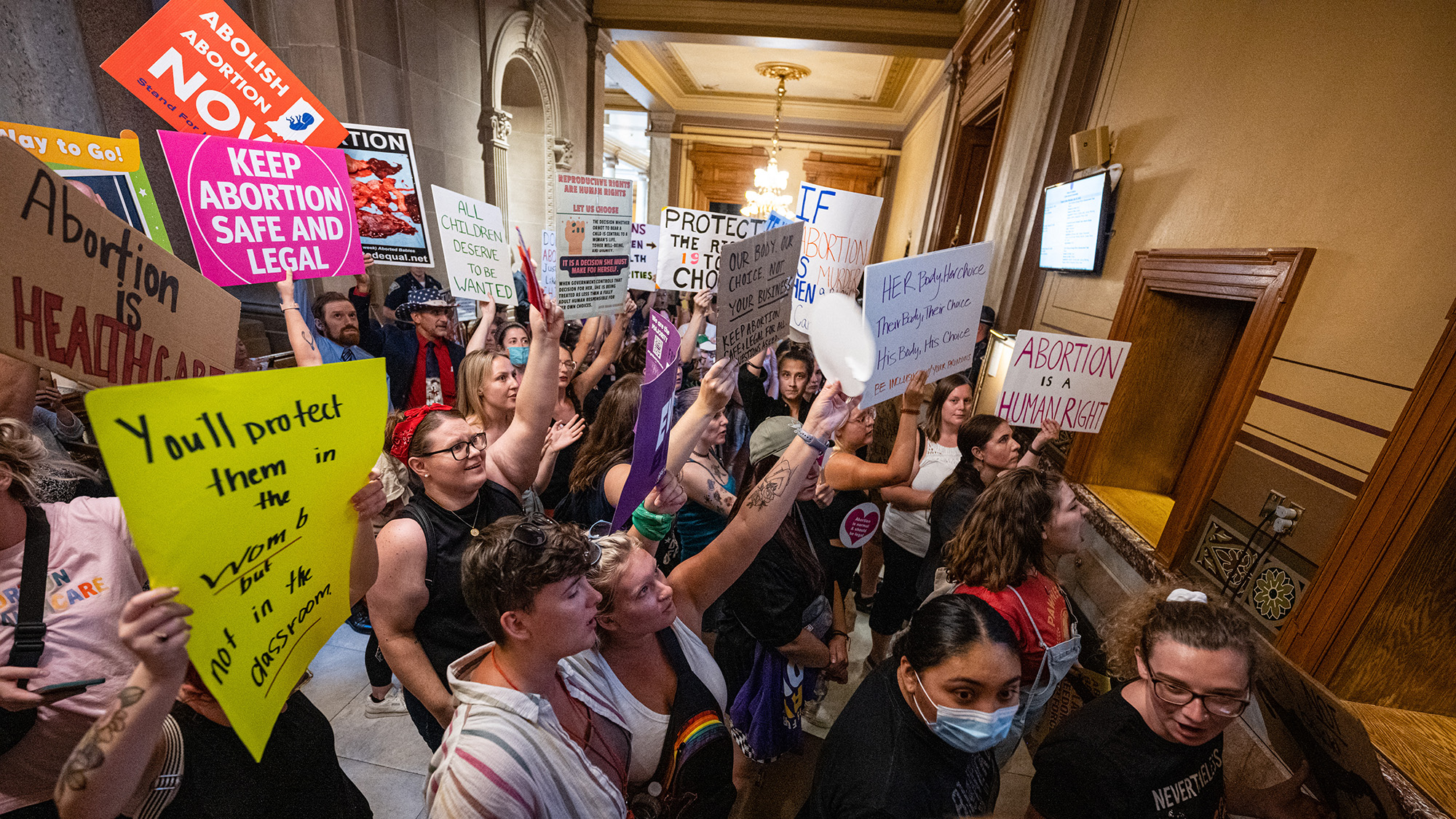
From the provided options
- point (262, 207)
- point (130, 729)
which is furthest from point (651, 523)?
point (262, 207)

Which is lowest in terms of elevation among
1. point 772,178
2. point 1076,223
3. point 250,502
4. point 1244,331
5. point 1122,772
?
point 1122,772

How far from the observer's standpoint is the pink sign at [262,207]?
2.14 m

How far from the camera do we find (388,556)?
1579mm

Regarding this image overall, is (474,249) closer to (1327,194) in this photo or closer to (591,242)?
(591,242)

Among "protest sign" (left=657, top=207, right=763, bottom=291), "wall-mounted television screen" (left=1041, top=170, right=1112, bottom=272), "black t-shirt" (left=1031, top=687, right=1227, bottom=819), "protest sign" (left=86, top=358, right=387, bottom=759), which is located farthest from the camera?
"protest sign" (left=657, top=207, right=763, bottom=291)

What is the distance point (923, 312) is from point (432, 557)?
1.91 m

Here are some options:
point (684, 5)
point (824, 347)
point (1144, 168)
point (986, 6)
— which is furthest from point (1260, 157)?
point (684, 5)

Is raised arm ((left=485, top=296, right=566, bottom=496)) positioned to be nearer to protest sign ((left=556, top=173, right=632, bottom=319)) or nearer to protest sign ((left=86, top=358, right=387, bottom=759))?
protest sign ((left=86, top=358, right=387, bottom=759))

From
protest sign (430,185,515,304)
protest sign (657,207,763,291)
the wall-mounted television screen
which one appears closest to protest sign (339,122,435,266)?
protest sign (430,185,515,304)

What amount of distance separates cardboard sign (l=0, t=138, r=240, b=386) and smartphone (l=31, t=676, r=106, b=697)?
57cm

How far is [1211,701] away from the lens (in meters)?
1.37

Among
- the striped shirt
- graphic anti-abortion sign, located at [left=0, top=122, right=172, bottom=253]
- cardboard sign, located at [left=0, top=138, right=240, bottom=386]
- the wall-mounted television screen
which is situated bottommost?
the striped shirt

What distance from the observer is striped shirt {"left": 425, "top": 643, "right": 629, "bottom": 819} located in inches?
39.5

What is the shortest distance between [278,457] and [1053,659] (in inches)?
82.5
